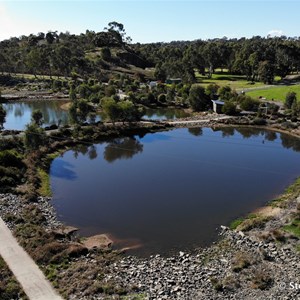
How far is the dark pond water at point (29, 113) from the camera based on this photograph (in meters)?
75.2

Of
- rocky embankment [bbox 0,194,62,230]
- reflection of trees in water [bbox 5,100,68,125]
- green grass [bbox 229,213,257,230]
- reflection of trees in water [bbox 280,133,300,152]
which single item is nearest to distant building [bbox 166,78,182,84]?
reflection of trees in water [bbox 5,100,68,125]

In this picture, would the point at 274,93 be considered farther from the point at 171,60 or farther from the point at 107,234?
the point at 107,234

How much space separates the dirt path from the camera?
22484 millimetres

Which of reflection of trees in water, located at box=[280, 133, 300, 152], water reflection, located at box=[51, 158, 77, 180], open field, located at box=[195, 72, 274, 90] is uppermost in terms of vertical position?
open field, located at box=[195, 72, 274, 90]

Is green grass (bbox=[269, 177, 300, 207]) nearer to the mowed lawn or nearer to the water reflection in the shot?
the water reflection

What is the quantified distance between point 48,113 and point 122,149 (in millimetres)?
35928

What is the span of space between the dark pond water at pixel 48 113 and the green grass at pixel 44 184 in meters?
28.5

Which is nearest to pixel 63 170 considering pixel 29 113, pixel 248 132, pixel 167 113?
pixel 248 132

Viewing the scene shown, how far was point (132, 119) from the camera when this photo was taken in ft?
225

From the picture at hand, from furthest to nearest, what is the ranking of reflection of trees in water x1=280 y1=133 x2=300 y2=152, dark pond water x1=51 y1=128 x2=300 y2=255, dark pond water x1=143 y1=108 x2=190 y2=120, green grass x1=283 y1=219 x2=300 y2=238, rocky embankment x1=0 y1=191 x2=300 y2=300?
dark pond water x1=143 y1=108 x2=190 y2=120
reflection of trees in water x1=280 y1=133 x2=300 y2=152
dark pond water x1=51 y1=128 x2=300 y2=255
green grass x1=283 y1=219 x2=300 y2=238
rocky embankment x1=0 y1=191 x2=300 y2=300

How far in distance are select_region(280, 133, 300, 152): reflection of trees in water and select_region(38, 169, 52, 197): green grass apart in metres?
37.1

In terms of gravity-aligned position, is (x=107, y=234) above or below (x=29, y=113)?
below

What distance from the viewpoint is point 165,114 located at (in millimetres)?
85562

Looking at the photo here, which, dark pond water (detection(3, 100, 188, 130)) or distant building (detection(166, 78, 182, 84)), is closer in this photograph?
dark pond water (detection(3, 100, 188, 130))
